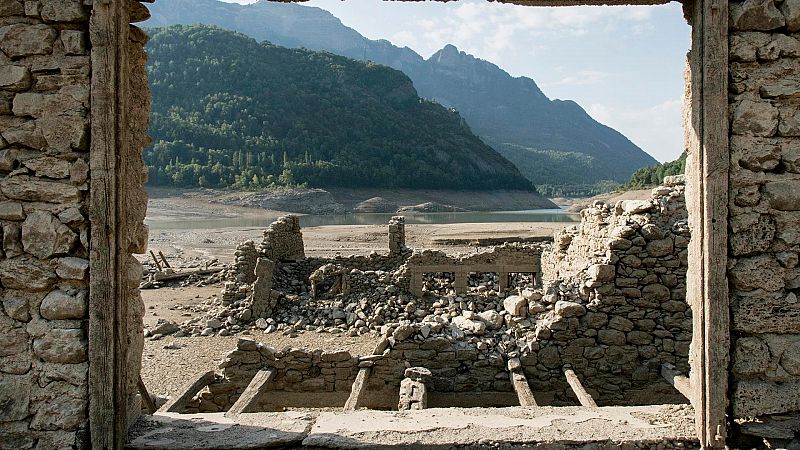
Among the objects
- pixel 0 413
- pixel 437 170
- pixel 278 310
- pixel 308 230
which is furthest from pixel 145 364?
pixel 437 170

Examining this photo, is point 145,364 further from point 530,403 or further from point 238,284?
point 530,403

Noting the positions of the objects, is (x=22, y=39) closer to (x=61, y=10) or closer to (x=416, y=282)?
(x=61, y=10)

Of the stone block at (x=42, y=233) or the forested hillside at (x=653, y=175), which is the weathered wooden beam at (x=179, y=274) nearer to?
the stone block at (x=42, y=233)

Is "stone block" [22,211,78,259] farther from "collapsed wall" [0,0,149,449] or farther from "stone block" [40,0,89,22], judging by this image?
"stone block" [40,0,89,22]

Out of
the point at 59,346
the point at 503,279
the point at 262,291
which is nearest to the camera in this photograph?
the point at 59,346

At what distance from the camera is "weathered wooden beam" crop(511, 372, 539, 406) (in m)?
5.86

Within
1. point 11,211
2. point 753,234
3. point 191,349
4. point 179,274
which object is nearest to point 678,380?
point 753,234

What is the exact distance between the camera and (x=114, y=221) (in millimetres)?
3568

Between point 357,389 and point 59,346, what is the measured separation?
3548 millimetres

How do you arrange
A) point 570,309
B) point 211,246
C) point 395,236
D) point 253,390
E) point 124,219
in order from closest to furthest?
point 124,219
point 253,390
point 570,309
point 395,236
point 211,246

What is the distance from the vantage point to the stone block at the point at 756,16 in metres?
3.60

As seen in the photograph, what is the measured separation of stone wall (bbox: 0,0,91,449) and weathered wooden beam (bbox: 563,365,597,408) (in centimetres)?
437

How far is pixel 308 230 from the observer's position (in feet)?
145

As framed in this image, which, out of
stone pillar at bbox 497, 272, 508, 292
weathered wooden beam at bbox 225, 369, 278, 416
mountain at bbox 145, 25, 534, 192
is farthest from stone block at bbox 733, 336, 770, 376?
mountain at bbox 145, 25, 534, 192
